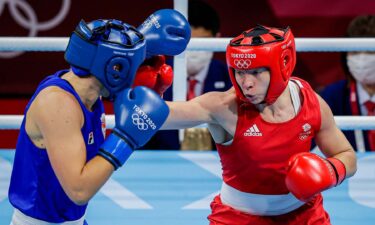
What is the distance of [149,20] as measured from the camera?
2.81 m

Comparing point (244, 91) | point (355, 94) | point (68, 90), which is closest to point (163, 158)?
point (355, 94)

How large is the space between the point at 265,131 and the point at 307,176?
267 mm

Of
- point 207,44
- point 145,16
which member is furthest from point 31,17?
point 207,44

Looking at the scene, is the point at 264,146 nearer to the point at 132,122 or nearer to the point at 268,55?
the point at 268,55

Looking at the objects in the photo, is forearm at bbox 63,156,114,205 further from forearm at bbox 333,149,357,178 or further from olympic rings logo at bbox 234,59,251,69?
forearm at bbox 333,149,357,178

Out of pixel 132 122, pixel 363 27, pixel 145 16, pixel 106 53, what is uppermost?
pixel 106 53

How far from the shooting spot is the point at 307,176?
96.7 inches

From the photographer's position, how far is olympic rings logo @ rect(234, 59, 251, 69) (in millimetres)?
2521

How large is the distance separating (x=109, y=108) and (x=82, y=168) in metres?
2.93

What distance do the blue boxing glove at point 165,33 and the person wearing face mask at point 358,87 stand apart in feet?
5.33

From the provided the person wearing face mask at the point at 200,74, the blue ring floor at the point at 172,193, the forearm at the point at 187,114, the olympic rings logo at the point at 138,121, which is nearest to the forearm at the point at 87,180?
the olympic rings logo at the point at 138,121

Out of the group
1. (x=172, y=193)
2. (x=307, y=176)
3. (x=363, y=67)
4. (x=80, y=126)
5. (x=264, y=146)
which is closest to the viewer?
(x=80, y=126)

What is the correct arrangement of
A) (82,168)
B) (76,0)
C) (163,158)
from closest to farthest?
1. (82,168)
2. (163,158)
3. (76,0)

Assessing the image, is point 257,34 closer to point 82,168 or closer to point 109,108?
point 82,168
